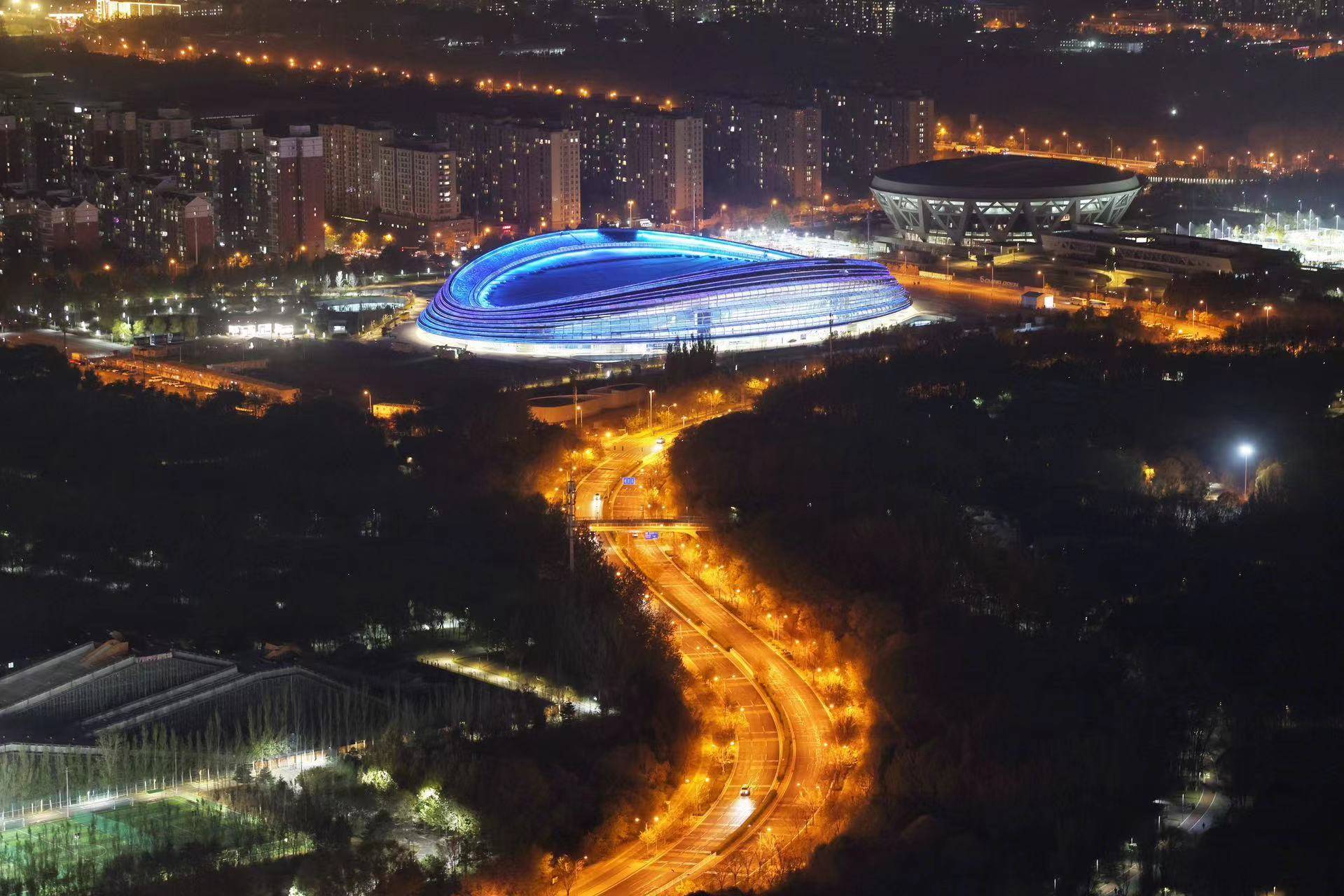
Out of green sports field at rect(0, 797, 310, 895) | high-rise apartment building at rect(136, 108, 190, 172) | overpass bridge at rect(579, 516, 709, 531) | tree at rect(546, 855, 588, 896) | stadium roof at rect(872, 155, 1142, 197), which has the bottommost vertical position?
tree at rect(546, 855, 588, 896)

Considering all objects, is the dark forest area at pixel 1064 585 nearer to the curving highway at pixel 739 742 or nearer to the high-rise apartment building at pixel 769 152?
the curving highway at pixel 739 742

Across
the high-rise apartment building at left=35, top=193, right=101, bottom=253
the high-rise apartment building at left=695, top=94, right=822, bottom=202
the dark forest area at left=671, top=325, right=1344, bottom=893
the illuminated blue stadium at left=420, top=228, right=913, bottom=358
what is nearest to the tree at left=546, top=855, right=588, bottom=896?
the dark forest area at left=671, top=325, right=1344, bottom=893

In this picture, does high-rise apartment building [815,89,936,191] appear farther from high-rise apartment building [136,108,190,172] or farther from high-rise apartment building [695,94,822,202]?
high-rise apartment building [136,108,190,172]

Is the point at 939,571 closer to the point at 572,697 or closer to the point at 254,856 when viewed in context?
the point at 572,697

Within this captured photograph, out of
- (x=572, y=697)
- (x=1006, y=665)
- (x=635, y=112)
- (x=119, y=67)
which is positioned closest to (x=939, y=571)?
(x=1006, y=665)

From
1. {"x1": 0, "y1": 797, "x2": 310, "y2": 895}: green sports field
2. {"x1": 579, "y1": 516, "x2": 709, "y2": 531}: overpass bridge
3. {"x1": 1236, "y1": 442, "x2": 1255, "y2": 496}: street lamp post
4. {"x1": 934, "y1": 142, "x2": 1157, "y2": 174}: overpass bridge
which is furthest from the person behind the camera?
{"x1": 934, "y1": 142, "x2": 1157, "y2": 174}: overpass bridge

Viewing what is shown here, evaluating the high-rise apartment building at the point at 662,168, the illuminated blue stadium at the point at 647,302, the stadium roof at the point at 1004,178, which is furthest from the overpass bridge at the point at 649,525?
the high-rise apartment building at the point at 662,168
